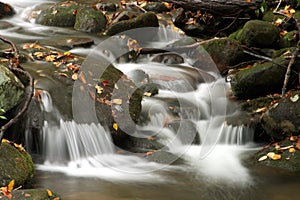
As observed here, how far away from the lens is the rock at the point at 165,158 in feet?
18.5

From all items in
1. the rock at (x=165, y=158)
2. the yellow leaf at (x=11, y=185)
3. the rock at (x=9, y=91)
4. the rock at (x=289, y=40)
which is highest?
the rock at (x=289, y=40)

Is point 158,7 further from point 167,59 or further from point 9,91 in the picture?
point 9,91

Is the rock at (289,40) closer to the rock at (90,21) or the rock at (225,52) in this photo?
the rock at (225,52)

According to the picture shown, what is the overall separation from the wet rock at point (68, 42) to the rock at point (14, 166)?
427cm

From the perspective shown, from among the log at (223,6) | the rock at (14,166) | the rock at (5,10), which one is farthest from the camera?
the rock at (5,10)

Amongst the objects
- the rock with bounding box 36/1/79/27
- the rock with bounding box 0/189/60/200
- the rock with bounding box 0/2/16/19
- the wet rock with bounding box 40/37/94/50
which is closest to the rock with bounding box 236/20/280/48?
the wet rock with bounding box 40/37/94/50

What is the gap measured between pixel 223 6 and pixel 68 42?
12.2 feet

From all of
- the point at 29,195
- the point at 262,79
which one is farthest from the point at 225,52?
the point at 29,195

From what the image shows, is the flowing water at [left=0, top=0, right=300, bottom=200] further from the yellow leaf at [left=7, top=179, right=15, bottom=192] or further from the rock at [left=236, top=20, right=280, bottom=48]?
the rock at [left=236, top=20, right=280, bottom=48]

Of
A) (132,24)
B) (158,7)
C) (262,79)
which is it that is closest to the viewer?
(262,79)

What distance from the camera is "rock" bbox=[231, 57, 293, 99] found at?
7.00 m

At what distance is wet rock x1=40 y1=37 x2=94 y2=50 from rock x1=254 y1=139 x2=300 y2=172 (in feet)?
15.8

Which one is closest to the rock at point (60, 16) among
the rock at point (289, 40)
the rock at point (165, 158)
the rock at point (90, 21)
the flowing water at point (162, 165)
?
the rock at point (90, 21)

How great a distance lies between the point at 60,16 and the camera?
414 inches
